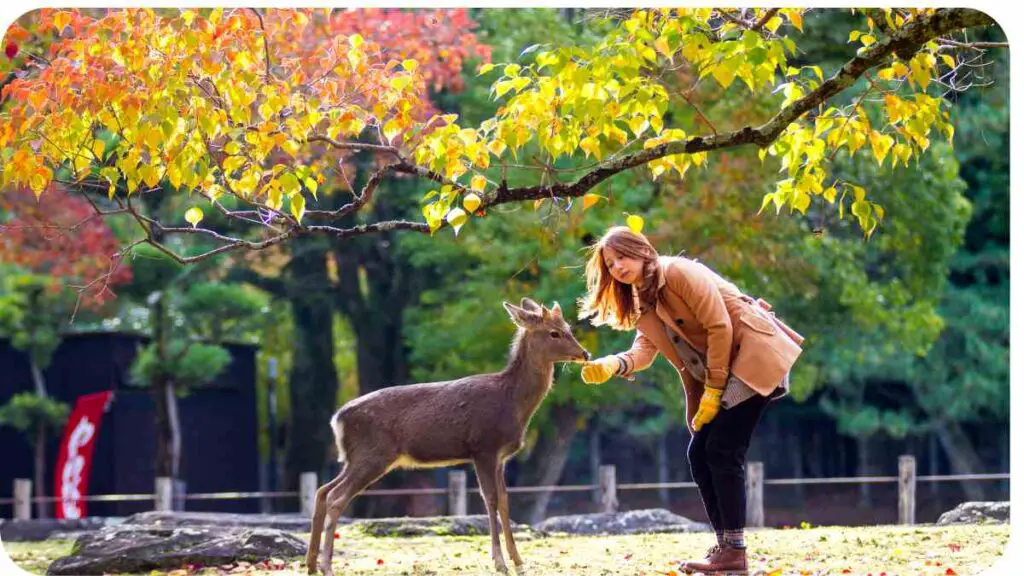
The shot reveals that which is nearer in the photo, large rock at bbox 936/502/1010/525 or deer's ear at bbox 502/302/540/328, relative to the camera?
deer's ear at bbox 502/302/540/328

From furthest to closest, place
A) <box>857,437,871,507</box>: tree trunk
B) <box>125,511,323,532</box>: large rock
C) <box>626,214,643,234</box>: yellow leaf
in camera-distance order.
→ <box>857,437,871,507</box>: tree trunk
<box>125,511,323,532</box>: large rock
<box>626,214,643,234</box>: yellow leaf

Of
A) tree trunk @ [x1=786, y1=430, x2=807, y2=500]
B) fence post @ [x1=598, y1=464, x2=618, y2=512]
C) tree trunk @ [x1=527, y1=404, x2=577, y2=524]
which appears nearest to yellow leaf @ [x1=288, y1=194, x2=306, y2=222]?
fence post @ [x1=598, y1=464, x2=618, y2=512]

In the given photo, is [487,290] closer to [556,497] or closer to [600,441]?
[556,497]

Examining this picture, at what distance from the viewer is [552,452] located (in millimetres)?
17406

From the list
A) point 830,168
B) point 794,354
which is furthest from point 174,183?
point 830,168

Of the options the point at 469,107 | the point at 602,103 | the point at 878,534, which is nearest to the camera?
the point at 602,103

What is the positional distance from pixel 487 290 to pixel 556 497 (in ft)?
23.9

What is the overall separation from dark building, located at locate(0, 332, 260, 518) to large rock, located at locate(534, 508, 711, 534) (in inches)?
313

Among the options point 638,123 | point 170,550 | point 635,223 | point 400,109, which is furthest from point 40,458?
point 635,223

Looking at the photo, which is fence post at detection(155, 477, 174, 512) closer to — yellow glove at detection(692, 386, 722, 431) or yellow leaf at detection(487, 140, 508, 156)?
yellow leaf at detection(487, 140, 508, 156)

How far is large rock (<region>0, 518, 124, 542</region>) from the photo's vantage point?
1247cm

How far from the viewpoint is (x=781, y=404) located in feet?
75.5

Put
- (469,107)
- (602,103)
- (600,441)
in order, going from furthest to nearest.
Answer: (600,441) → (469,107) → (602,103)

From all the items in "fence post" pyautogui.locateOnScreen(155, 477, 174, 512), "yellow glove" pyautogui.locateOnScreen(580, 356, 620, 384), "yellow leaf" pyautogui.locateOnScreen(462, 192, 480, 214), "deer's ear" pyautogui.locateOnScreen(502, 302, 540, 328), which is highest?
"yellow leaf" pyautogui.locateOnScreen(462, 192, 480, 214)
